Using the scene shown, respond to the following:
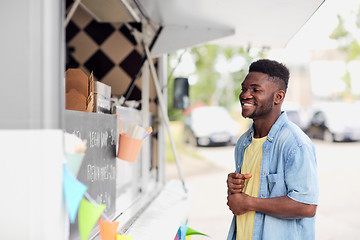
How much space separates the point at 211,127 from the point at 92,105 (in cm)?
1587

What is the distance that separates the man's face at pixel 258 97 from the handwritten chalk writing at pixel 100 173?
88 cm

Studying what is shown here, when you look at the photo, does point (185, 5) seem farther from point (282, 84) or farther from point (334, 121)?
point (334, 121)

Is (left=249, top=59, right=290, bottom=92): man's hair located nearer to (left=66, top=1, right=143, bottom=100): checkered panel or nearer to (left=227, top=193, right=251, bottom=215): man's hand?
(left=227, top=193, right=251, bottom=215): man's hand

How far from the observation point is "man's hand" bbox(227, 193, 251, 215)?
7.10 ft

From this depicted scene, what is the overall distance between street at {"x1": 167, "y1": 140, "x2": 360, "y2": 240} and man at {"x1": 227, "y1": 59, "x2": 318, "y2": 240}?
284cm

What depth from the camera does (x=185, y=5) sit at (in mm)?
3434

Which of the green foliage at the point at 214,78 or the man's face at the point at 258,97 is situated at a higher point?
the green foliage at the point at 214,78

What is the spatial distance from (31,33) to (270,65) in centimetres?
133

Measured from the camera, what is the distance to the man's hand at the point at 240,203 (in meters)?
2.16

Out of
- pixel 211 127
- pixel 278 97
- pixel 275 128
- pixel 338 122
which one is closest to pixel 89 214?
pixel 275 128

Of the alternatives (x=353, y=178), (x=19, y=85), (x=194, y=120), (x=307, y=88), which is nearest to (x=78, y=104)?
(x=19, y=85)

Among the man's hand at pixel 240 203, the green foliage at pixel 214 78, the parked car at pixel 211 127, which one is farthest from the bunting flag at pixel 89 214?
the parked car at pixel 211 127

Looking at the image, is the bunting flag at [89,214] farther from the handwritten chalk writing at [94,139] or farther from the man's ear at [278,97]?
the man's ear at [278,97]

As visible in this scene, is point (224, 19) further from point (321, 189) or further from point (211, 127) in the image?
point (211, 127)
